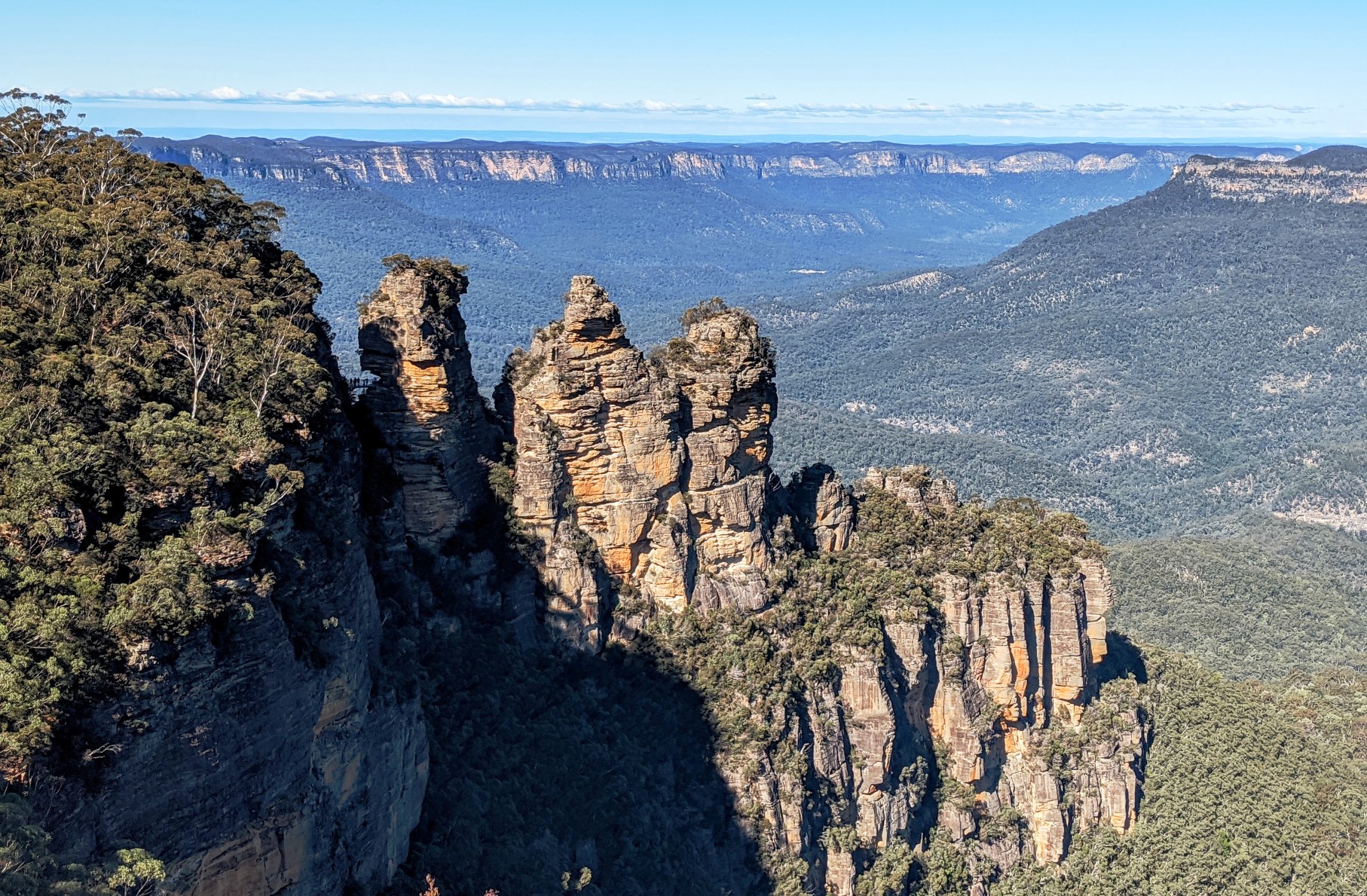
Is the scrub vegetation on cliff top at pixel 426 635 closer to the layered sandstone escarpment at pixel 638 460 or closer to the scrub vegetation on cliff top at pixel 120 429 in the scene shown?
the scrub vegetation on cliff top at pixel 120 429

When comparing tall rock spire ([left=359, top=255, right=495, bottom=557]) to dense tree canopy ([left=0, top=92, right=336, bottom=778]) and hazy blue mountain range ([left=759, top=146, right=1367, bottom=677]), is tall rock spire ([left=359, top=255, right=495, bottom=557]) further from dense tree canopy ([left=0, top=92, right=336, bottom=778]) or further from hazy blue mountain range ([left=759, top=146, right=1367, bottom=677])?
hazy blue mountain range ([left=759, top=146, right=1367, bottom=677])

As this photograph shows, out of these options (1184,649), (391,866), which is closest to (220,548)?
(391,866)

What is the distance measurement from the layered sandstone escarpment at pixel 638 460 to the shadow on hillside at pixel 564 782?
2806mm

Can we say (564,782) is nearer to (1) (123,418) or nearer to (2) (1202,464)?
(1) (123,418)

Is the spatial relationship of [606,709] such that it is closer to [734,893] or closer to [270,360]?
[734,893]

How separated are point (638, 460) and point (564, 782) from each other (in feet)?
37.8

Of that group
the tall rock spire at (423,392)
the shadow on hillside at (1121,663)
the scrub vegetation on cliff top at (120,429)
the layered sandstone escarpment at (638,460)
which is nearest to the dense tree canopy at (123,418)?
the scrub vegetation on cliff top at (120,429)

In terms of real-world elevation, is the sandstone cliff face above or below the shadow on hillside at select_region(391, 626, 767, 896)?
above

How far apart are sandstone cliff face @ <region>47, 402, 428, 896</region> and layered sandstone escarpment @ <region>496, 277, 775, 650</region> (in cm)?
1037

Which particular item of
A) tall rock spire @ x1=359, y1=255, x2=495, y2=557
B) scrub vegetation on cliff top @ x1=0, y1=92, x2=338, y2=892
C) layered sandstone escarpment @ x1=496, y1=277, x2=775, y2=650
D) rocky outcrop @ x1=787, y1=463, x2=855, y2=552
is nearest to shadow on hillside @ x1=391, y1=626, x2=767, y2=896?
layered sandstone escarpment @ x1=496, y1=277, x2=775, y2=650

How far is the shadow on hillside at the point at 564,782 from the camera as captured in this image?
108 ft

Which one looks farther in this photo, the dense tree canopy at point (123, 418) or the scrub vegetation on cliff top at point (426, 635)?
the scrub vegetation on cliff top at point (426, 635)

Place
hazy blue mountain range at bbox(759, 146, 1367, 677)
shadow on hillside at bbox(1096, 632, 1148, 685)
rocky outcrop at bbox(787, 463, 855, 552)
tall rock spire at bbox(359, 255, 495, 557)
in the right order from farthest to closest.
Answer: hazy blue mountain range at bbox(759, 146, 1367, 677) < shadow on hillside at bbox(1096, 632, 1148, 685) < rocky outcrop at bbox(787, 463, 855, 552) < tall rock spire at bbox(359, 255, 495, 557)

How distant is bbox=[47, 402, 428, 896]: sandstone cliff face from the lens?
2112cm
